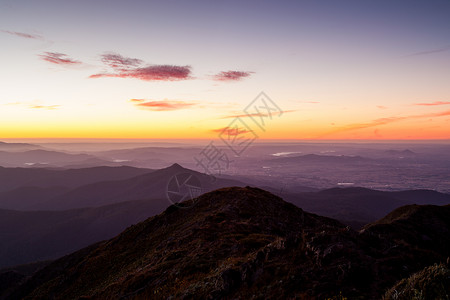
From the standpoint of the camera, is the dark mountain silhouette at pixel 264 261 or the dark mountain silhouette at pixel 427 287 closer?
the dark mountain silhouette at pixel 427 287

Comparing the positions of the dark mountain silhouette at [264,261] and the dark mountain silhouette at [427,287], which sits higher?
the dark mountain silhouette at [427,287]

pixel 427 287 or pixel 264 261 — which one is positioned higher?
pixel 427 287

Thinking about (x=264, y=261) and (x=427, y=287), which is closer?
(x=427, y=287)

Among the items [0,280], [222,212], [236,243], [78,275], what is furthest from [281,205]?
[0,280]

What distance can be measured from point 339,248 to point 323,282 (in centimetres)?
342

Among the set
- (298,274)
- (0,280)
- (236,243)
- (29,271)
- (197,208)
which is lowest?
(29,271)

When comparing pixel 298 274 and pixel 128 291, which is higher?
pixel 298 274

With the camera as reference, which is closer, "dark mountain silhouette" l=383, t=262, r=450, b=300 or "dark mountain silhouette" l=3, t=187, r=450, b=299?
"dark mountain silhouette" l=383, t=262, r=450, b=300

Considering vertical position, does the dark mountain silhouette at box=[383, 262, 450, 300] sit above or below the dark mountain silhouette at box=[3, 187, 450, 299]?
above

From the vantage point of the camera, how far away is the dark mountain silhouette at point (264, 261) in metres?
12.8

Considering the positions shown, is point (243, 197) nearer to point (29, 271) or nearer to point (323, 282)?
point (323, 282)

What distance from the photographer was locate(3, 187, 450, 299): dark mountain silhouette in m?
12.8

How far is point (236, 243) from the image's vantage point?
28156 millimetres

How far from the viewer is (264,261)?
1659cm
